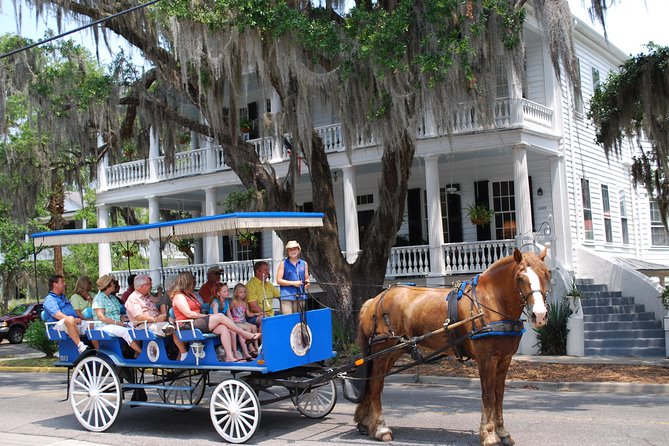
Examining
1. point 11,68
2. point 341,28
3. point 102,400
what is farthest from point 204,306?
point 11,68

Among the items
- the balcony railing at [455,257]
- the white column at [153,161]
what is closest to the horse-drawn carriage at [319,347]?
the balcony railing at [455,257]

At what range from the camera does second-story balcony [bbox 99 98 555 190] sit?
18.5 m

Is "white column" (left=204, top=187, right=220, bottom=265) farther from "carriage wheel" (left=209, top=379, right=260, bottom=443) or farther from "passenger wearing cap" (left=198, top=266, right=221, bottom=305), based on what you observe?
"carriage wheel" (left=209, top=379, right=260, bottom=443)

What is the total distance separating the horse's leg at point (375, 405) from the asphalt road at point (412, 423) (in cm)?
15

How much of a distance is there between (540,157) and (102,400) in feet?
49.2

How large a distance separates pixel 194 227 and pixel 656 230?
2183 cm

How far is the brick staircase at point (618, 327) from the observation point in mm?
15688

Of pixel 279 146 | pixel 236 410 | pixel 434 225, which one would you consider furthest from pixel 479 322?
pixel 279 146

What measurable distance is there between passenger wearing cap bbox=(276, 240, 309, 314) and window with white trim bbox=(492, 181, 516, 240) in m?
12.8

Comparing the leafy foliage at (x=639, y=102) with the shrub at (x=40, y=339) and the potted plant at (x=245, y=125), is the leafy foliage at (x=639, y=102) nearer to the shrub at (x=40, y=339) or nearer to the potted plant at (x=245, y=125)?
the potted plant at (x=245, y=125)

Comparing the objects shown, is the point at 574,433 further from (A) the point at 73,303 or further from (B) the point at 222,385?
(A) the point at 73,303

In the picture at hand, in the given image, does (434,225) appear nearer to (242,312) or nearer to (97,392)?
(242,312)

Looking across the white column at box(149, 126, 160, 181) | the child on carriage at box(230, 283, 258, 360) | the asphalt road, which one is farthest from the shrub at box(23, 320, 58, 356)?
the child on carriage at box(230, 283, 258, 360)

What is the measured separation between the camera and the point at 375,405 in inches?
310
